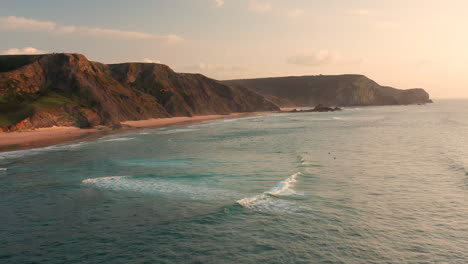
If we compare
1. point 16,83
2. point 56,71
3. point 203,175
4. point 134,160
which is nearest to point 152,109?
point 56,71

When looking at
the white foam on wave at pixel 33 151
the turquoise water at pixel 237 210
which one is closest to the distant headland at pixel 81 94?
the white foam on wave at pixel 33 151

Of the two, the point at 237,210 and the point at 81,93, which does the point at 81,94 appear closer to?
the point at 81,93

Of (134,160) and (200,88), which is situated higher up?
(200,88)

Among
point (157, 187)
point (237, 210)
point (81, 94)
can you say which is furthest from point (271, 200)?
point (81, 94)

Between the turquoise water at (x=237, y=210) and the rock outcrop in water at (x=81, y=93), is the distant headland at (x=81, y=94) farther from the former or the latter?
the turquoise water at (x=237, y=210)

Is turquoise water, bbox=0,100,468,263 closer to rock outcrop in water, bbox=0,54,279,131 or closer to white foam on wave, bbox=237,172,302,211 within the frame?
white foam on wave, bbox=237,172,302,211

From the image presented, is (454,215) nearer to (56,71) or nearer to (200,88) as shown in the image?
(56,71)
